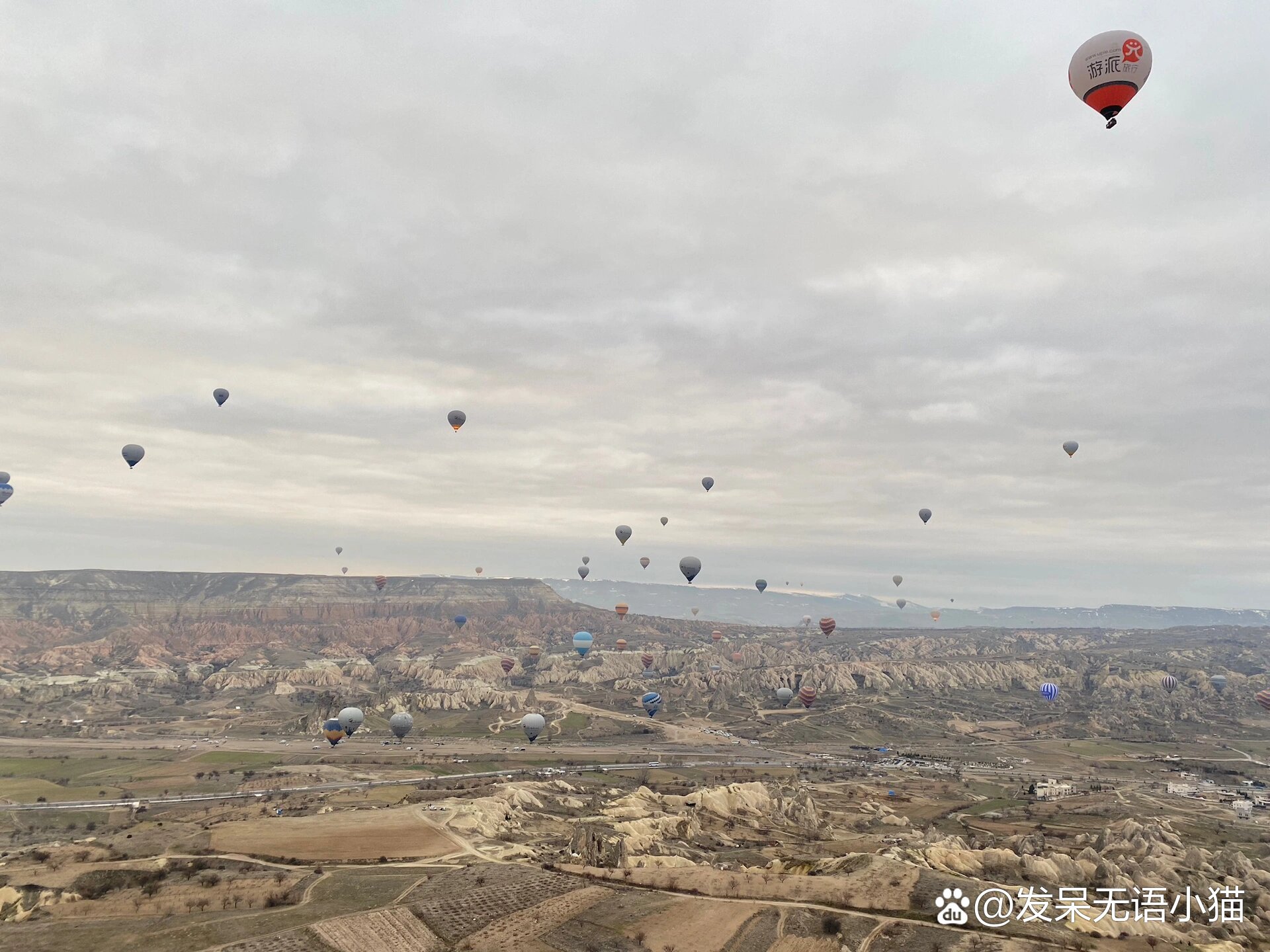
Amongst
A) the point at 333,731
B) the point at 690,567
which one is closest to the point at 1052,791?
the point at 690,567

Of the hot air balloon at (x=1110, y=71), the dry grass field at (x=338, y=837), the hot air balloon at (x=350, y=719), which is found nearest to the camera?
the hot air balloon at (x=1110, y=71)

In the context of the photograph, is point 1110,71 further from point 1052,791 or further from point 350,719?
point 350,719

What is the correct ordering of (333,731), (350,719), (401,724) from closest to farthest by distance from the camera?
(350,719), (333,731), (401,724)

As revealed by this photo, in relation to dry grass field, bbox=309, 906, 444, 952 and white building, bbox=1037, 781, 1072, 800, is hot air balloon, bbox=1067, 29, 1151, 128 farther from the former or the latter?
white building, bbox=1037, 781, 1072, 800

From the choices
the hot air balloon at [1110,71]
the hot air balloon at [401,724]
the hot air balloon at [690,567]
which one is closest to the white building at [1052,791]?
the hot air balloon at [690,567]

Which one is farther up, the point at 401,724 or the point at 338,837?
the point at 338,837

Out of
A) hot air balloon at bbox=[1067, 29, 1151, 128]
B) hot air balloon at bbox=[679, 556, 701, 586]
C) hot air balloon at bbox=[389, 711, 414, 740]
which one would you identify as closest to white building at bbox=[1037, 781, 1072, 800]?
hot air balloon at bbox=[679, 556, 701, 586]

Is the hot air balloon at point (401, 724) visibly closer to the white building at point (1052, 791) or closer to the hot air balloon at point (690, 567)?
the hot air balloon at point (690, 567)

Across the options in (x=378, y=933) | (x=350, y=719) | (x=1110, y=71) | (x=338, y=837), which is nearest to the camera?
(x=1110, y=71)
